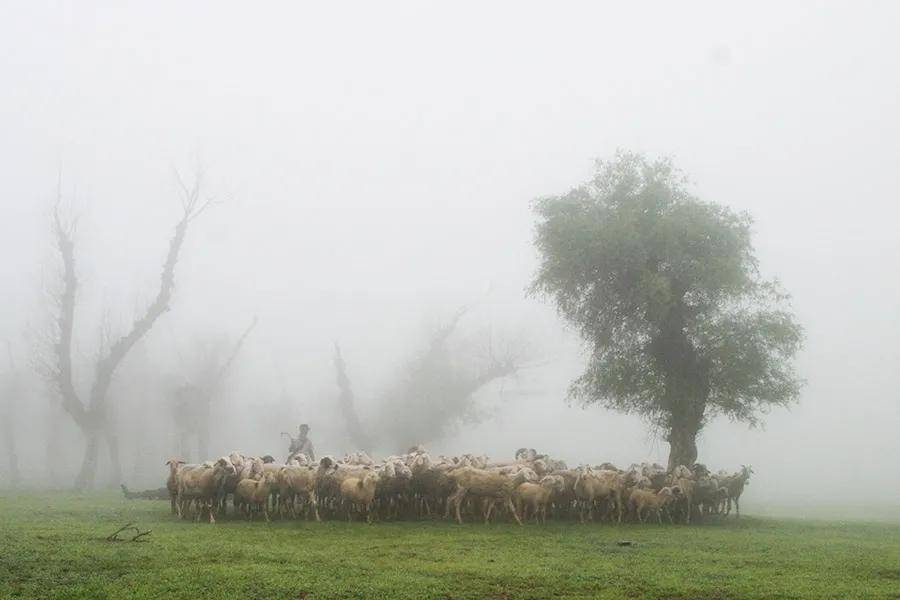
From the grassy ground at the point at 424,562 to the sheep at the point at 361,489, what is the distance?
75 cm

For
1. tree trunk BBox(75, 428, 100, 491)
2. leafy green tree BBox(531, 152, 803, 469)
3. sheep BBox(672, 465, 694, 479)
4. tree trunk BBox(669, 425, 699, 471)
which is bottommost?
tree trunk BBox(75, 428, 100, 491)

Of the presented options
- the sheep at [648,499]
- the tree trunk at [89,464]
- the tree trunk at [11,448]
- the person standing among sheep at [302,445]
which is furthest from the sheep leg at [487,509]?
the tree trunk at [11,448]

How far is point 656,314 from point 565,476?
7642mm

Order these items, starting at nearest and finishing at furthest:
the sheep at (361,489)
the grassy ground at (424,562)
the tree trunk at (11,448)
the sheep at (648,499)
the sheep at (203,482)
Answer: the grassy ground at (424,562), the sheep at (361,489), the sheep at (203,482), the sheep at (648,499), the tree trunk at (11,448)

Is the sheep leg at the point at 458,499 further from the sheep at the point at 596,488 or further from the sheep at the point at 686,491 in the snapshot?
the sheep at the point at 686,491

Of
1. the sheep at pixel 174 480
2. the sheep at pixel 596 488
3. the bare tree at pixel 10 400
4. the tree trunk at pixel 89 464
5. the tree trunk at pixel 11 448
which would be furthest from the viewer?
the bare tree at pixel 10 400

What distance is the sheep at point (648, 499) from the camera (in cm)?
2091

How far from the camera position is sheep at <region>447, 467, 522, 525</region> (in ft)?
64.0


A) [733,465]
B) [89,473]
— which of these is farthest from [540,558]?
[733,465]

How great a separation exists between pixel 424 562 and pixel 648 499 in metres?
9.59

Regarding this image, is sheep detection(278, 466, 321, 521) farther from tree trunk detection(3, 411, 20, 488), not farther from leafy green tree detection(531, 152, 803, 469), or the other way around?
tree trunk detection(3, 411, 20, 488)

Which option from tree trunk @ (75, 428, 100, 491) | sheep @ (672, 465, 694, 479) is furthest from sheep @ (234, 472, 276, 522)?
tree trunk @ (75, 428, 100, 491)

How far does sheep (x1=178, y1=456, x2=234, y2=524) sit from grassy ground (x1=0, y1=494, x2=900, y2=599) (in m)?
0.93

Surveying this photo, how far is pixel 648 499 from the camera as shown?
2091 cm
